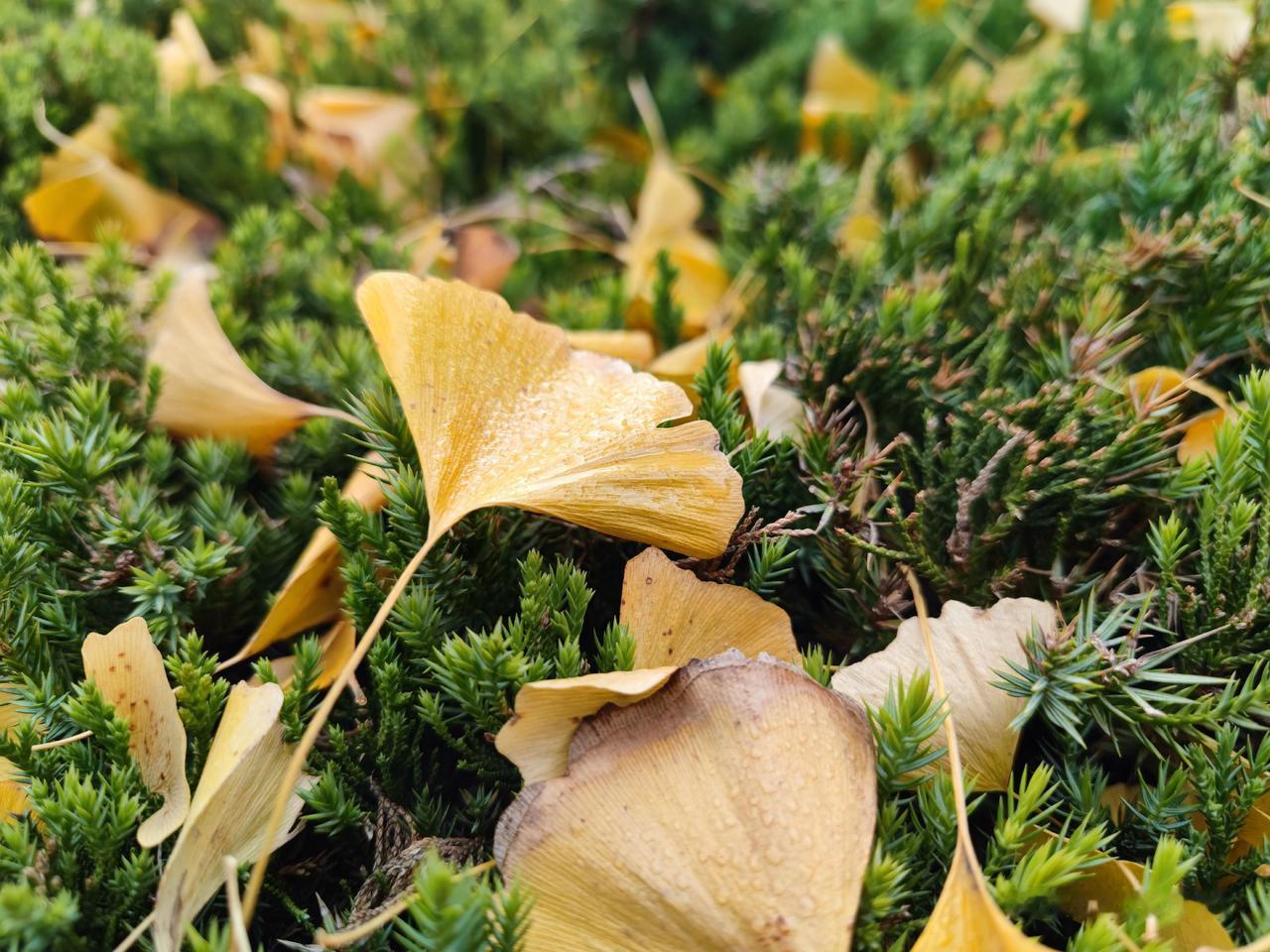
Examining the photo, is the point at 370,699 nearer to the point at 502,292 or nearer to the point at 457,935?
the point at 457,935

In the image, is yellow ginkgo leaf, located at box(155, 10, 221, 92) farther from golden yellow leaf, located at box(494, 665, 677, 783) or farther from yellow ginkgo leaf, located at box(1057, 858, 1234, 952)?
yellow ginkgo leaf, located at box(1057, 858, 1234, 952)

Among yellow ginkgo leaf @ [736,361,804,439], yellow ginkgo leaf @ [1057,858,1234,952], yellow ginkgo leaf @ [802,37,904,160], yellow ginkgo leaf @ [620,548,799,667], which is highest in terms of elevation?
yellow ginkgo leaf @ [802,37,904,160]

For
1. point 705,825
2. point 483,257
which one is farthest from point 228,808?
point 483,257

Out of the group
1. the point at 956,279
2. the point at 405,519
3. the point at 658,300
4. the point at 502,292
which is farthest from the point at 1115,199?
the point at 405,519

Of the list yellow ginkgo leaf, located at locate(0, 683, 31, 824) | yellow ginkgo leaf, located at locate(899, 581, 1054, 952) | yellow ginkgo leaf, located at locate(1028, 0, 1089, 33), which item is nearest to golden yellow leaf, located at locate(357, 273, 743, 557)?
yellow ginkgo leaf, located at locate(899, 581, 1054, 952)

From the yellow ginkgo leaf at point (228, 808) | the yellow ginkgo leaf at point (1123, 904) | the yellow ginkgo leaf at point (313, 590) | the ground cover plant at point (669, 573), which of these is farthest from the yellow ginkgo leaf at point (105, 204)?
the yellow ginkgo leaf at point (1123, 904)

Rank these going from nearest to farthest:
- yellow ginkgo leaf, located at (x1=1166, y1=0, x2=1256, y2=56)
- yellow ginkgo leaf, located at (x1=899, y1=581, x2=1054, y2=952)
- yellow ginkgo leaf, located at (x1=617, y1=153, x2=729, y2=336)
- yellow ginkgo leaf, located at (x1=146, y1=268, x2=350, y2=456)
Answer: yellow ginkgo leaf, located at (x1=899, y1=581, x2=1054, y2=952)
yellow ginkgo leaf, located at (x1=146, y1=268, x2=350, y2=456)
yellow ginkgo leaf, located at (x1=617, y1=153, x2=729, y2=336)
yellow ginkgo leaf, located at (x1=1166, y1=0, x2=1256, y2=56)

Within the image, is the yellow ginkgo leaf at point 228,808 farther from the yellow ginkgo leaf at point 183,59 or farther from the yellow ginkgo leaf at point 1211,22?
the yellow ginkgo leaf at point 1211,22
